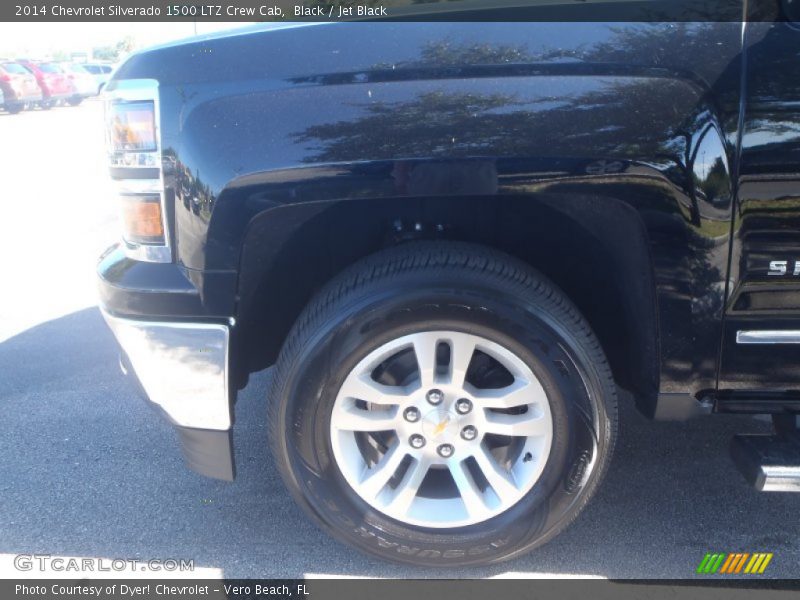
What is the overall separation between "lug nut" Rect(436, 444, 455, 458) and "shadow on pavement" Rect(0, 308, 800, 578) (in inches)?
Result: 16.9

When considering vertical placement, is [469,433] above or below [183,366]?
below

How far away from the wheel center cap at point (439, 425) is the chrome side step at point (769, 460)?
93 centimetres

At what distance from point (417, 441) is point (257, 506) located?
0.84 m

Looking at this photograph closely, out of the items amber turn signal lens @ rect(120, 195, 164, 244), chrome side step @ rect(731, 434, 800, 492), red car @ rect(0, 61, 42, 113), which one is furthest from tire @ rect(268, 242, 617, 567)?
red car @ rect(0, 61, 42, 113)

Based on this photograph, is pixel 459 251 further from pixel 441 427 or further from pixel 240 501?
pixel 240 501

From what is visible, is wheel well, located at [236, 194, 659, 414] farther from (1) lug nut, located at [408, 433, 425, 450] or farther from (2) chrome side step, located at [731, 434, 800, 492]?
(1) lug nut, located at [408, 433, 425, 450]

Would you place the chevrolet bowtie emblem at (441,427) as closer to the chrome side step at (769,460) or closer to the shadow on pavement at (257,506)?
the shadow on pavement at (257,506)

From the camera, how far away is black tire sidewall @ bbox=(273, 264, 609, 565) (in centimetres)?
216

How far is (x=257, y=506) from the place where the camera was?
2779 mm

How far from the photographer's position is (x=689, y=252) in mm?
2074

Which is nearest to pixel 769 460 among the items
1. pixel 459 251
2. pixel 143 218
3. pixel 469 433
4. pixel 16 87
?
pixel 469 433

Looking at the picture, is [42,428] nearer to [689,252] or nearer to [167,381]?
[167,381]

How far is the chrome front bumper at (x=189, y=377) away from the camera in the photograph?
7.34ft

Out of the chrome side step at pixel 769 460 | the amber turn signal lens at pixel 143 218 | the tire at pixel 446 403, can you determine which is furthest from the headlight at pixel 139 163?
the chrome side step at pixel 769 460
